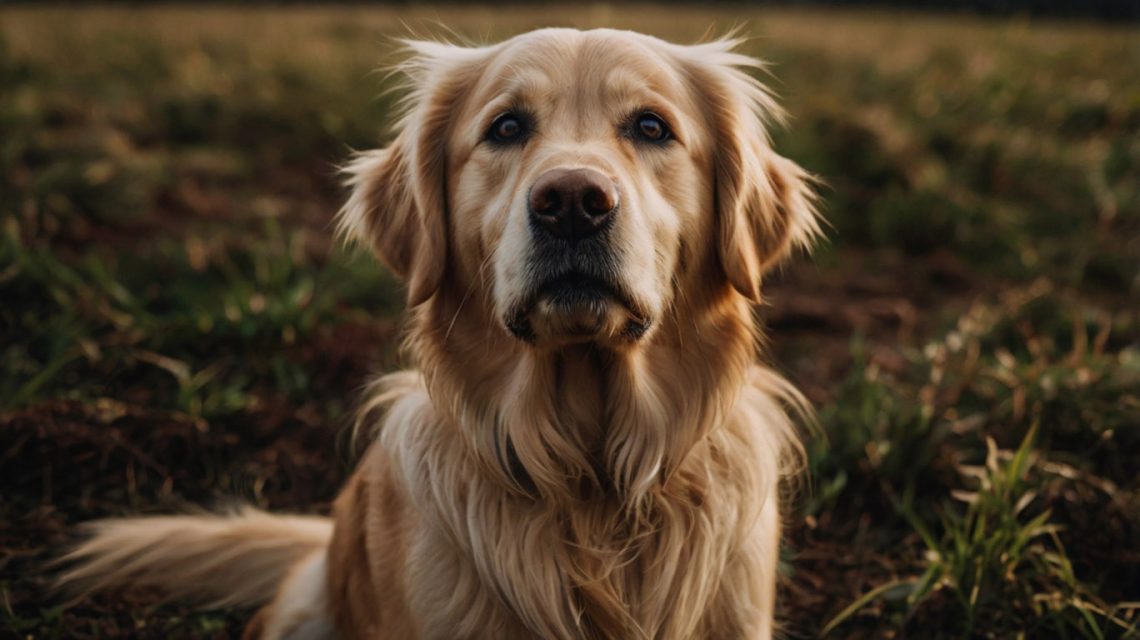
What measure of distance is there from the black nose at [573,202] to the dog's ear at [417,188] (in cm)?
56

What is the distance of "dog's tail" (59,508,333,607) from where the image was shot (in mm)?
3068

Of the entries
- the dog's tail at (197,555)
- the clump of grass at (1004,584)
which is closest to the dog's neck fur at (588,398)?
the clump of grass at (1004,584)

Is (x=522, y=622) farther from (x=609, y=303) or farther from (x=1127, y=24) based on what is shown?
(x=1127, y=24)

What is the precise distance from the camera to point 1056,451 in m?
3.56

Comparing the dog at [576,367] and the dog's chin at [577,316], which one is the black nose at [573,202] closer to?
the dog at [576,367]

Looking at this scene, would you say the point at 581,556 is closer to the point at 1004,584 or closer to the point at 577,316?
the point at 577,316

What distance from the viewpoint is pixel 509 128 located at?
8.55 feet

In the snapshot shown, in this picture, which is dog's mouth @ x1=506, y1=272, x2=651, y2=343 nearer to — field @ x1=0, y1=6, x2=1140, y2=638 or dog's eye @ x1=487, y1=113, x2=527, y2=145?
dog's eye @ x1=487, y1=113, x2=527, y2=145

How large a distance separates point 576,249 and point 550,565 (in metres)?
0.84

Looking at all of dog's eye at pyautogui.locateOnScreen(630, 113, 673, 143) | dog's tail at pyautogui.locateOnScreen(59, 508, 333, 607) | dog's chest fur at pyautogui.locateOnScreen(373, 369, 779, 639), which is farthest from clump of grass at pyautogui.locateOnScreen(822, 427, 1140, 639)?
dog's tail at pyautogui.locateOnScreen(59, 508, 333, 607)

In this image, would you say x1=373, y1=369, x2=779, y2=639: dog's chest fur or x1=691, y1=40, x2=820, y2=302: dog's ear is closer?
x1=373, y1=369, x2=779, y2=639: dog's chest fur

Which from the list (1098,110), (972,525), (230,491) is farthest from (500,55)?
(1098,110)

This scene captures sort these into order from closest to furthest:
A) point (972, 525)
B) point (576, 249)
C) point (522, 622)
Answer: point (576, 249) → point (522, 622) → point (972, 525)

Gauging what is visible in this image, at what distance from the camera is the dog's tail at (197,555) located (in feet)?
10.1
